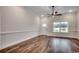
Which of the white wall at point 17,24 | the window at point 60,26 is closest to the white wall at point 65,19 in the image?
the window at point 60,26

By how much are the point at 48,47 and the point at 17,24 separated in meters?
0.98

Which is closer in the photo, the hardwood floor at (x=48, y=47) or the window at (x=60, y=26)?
the hardwood floor at (x=48, y=47)

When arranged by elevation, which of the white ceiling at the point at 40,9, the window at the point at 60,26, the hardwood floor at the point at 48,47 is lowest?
the hardwood floor at the point at 48,47

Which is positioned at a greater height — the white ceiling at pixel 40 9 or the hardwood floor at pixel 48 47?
the white ceiling at pixel 40 9

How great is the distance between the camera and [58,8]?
2.43 m

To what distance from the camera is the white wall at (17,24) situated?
242 centimetres

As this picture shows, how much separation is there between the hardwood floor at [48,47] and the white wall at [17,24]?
153 mm

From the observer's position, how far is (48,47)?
96.0 inches

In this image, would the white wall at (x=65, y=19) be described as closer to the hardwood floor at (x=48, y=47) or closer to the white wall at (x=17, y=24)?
the hardwood floor at (x=48, y=47)

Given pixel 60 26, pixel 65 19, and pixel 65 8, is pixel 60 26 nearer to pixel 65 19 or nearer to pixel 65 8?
pixel 65 19
